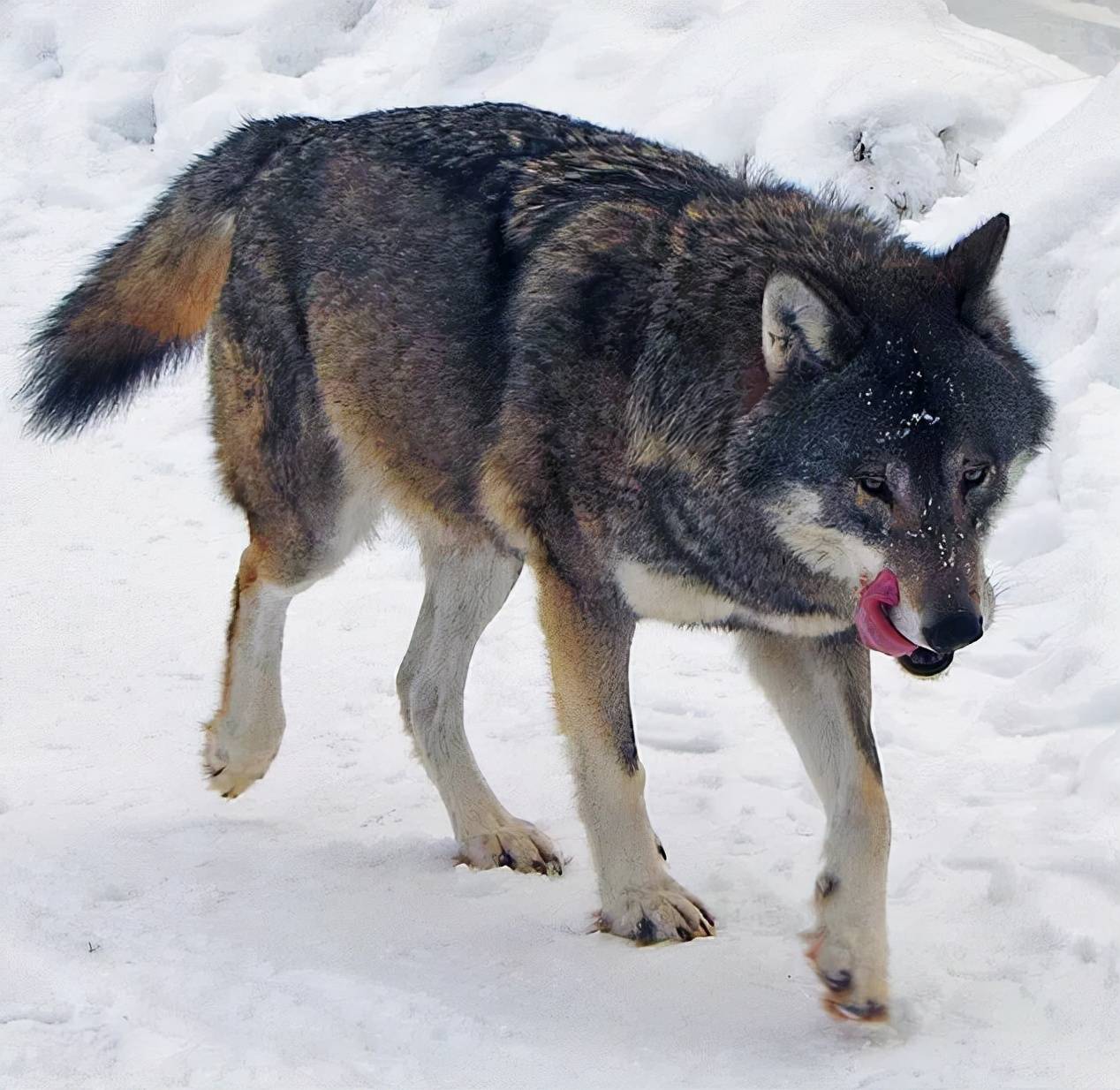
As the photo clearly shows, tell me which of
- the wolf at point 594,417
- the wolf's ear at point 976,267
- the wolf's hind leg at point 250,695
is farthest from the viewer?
the wolf's hind leg at point 250,695

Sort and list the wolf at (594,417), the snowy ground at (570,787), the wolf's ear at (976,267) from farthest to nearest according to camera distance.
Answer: the wolf's ear at (976,267), the wolf at (594,417), the snowy ground at (570,787)

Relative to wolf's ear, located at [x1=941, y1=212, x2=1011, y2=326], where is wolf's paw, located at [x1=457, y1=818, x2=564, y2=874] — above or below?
below

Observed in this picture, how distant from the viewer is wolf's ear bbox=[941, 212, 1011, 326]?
12.0 feet

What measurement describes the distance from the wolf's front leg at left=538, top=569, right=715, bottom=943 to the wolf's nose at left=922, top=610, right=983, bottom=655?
93 cm

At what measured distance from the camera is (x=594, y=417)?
3809 millimetres

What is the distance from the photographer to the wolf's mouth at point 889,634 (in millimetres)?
3328

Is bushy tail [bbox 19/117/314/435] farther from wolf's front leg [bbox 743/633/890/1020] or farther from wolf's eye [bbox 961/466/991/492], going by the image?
wolf's eye [bbox 961/466/991/492]

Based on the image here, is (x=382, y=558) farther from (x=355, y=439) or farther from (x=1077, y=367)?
(x=1077, y=367)

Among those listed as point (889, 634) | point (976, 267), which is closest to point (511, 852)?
point (889, 634)

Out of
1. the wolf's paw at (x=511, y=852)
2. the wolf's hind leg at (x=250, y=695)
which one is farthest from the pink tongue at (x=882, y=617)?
the wolf's hind leg at (x=250, y=695)

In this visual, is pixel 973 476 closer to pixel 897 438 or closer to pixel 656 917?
pixel 897 438

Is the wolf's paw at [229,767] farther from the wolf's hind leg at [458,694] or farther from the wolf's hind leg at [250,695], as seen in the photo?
the wolf's hind leg at [458,694]

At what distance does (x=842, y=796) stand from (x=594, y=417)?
110 cm

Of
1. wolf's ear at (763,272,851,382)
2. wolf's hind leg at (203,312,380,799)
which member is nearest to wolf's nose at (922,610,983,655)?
wolf's ear at (763,272,851,382)
